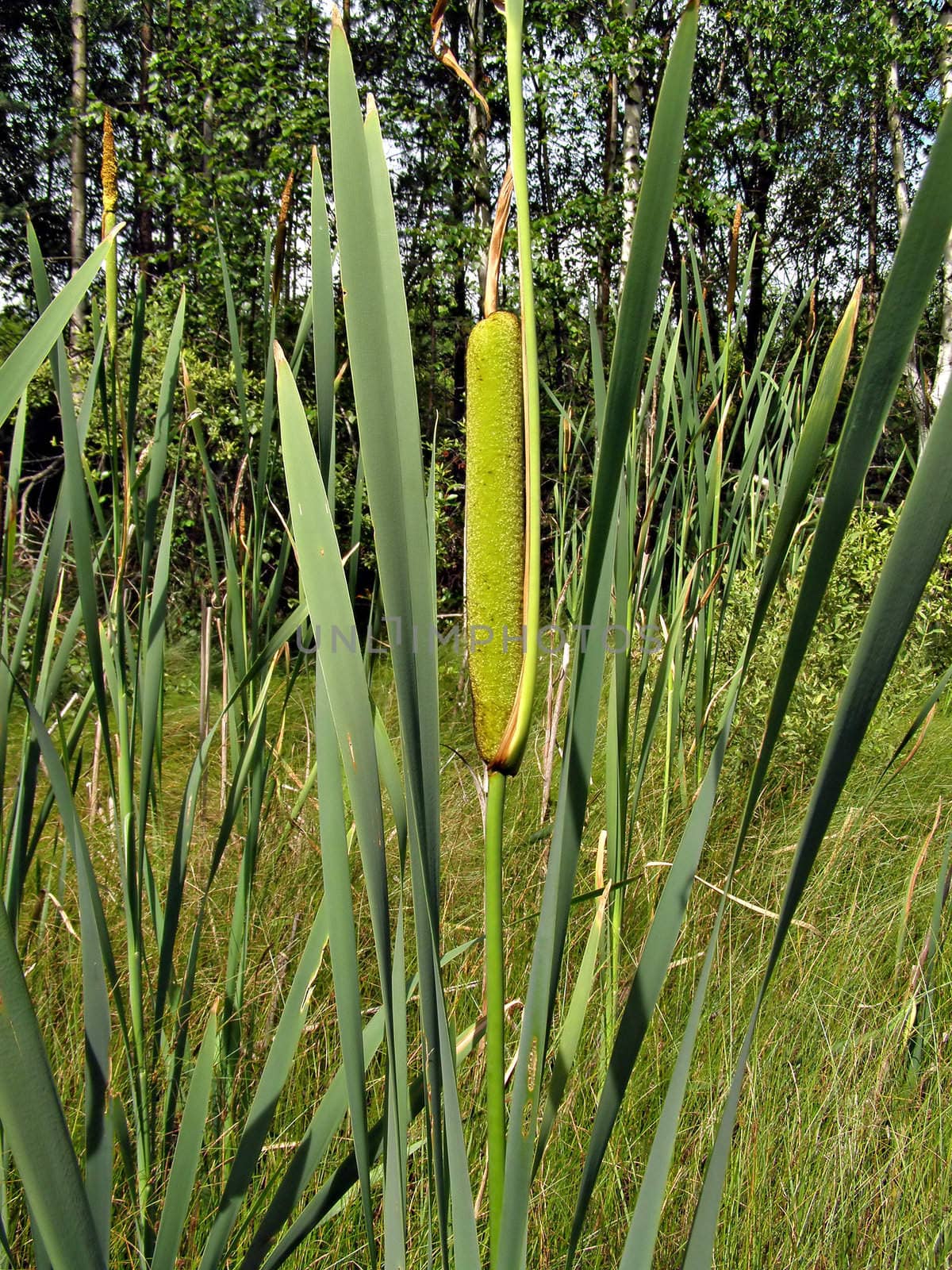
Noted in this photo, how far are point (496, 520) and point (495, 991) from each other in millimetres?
159

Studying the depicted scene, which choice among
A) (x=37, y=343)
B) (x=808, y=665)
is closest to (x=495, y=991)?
(x=37, y=343)

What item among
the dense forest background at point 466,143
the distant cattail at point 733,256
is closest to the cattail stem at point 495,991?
the distant cattail at point 733,256

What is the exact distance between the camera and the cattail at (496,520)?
9.9 inches

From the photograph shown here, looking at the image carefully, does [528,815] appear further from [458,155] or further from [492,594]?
[458,155]

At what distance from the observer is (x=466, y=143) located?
5.18m

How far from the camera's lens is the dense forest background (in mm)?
3998

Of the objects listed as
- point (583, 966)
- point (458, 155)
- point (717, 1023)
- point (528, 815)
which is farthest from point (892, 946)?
point (458, 155)

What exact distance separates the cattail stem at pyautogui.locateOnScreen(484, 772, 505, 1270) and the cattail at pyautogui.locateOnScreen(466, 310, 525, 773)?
0.05 ft

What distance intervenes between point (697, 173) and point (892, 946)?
5208 millimetres

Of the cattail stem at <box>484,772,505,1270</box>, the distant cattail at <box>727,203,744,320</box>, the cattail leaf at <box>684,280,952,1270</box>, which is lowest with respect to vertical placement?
the cattail stem at <box>484,772,505,1270</box>

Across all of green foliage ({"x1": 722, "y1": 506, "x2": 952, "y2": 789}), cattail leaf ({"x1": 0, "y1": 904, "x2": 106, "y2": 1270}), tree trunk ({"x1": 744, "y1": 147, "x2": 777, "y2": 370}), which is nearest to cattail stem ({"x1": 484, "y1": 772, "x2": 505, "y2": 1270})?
cattail leaf ({"x1": 0, "y1": 904, "x2": 106, "y2": 1270})

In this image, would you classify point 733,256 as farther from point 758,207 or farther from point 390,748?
point 758,207

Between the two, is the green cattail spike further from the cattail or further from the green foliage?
the green foliage

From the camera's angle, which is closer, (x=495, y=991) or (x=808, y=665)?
(x=495, y=991)
